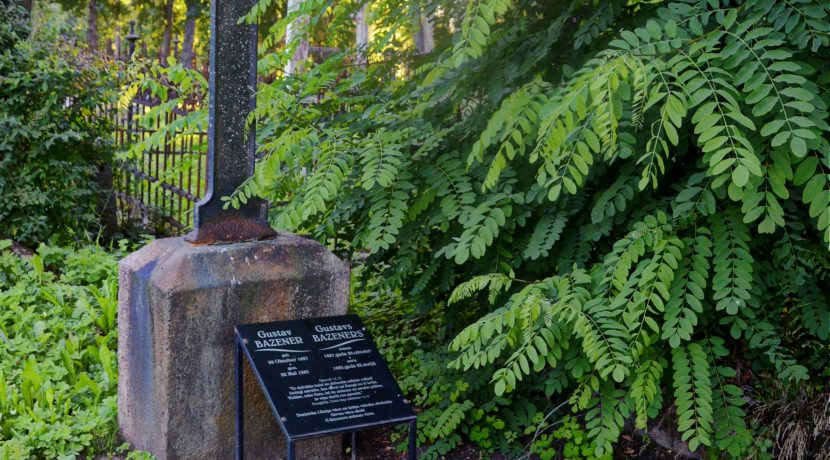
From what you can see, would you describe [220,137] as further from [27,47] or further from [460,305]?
[27,47]

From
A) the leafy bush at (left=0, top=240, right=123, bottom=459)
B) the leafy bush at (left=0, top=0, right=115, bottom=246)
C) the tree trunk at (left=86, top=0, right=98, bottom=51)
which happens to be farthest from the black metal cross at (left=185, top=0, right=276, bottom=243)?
the tree trunk at (left=86, top=0, right=98, bottom=51)

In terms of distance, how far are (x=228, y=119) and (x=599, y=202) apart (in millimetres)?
1941

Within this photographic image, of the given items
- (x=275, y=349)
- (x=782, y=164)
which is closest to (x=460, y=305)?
(x=275, y=349)

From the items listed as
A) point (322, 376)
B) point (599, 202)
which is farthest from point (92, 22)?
point (599, 202)

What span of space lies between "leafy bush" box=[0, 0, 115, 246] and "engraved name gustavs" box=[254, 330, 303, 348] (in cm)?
503

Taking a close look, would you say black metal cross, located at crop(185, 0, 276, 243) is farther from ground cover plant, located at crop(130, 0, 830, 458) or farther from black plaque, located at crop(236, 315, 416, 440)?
black plaque, located at crop(236, 315, 416, 440)

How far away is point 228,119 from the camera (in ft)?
14.3

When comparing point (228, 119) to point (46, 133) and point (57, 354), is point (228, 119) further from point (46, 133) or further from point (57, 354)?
point (46, 133)

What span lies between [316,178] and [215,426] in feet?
4.42

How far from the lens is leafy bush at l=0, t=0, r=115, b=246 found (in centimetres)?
820

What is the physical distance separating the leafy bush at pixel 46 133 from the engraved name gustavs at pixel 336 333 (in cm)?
508

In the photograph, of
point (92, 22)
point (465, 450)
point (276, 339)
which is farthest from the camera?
point (92, 22)

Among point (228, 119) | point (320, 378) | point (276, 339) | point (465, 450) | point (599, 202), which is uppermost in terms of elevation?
point (228, 119)

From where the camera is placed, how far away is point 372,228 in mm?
4340
